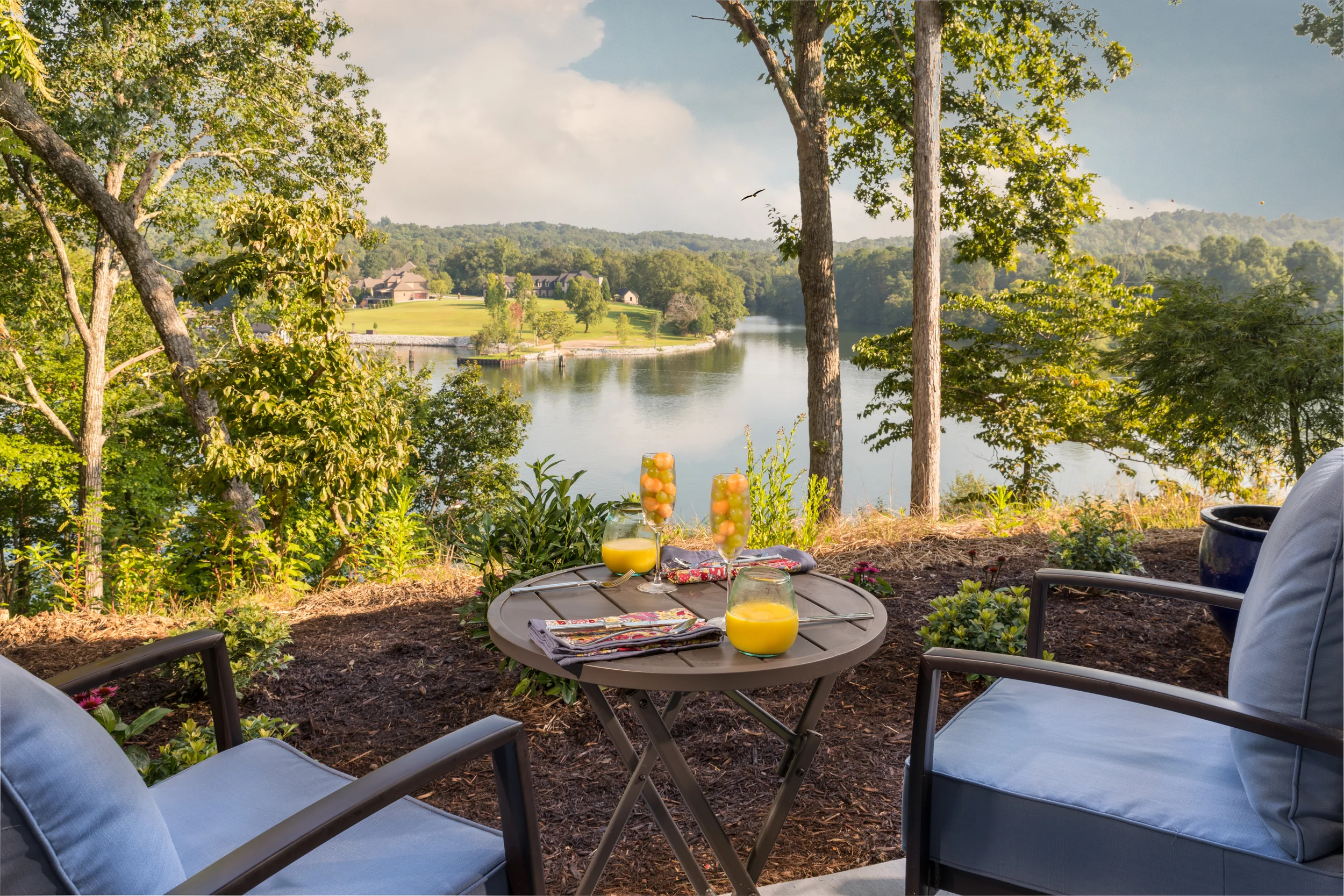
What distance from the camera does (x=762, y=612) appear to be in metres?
1.24

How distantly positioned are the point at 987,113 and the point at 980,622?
6589 millimetres

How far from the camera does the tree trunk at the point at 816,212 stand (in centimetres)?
634

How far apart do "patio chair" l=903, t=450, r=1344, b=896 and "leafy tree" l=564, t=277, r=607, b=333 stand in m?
21.4

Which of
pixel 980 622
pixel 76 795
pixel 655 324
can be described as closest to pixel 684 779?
pixel 76 795

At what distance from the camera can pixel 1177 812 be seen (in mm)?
1078

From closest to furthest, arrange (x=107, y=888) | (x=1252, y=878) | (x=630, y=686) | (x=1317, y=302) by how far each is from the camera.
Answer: (x=107, y=888), (x=1252, y=878), (x=630, y=686), (x=1317, y=302)

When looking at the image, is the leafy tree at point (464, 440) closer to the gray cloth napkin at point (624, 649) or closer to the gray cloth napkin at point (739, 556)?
the gray cloth napkin at point (739, 556)

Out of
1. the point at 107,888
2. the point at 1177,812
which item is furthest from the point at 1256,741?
the point at 107,888

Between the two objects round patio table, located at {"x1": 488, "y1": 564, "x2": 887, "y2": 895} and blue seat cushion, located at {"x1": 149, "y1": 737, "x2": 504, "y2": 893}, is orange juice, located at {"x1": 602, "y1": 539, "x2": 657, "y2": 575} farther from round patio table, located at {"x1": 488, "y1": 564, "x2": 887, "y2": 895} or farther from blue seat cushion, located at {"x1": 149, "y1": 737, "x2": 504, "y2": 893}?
blue seat cushion, located at {"x1": 149, "y1": 737, "x2": 504, "y2": 893}

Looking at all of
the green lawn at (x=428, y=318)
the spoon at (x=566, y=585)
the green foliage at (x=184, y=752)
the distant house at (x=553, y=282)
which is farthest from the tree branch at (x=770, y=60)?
the distant house at (x=553, y=282)

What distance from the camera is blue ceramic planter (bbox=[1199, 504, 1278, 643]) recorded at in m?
2.28

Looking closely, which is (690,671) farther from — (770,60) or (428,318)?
(428,318)

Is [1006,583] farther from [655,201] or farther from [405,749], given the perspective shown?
[655,201]

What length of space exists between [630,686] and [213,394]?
568 cm
